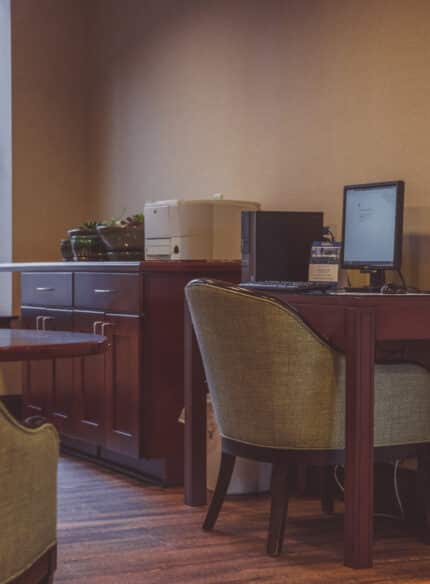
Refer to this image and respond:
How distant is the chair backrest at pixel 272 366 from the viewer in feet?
9.62

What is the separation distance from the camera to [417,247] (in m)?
3.60

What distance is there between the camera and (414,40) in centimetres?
360

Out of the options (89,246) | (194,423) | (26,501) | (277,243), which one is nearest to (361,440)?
(194,423)

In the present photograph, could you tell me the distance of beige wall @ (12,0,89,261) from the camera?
5.96m

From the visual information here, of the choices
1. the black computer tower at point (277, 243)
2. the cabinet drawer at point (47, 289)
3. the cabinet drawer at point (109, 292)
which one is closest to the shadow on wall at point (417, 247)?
the black computer tower at point (277, 243)

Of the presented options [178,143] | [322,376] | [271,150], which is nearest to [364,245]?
[322,376]

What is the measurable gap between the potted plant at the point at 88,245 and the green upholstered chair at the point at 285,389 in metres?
1.90

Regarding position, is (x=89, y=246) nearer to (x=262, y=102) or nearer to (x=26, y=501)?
(x=262, y=102)

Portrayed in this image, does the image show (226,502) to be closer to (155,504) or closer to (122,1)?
(155,504)

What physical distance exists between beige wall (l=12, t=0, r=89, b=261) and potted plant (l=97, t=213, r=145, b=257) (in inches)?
52.7

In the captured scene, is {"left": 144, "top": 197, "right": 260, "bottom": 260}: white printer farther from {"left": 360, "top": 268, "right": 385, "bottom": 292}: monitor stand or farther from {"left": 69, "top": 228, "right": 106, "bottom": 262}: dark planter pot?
{"left": 360, "top": 268, "right": 385, "bottom": 292}: monitor stand

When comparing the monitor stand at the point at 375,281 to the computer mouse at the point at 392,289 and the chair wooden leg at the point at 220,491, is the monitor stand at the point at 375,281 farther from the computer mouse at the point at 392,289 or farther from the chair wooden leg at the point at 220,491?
the chair wooden leg at the point at 220,491

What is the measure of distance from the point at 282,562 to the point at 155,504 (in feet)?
2.83

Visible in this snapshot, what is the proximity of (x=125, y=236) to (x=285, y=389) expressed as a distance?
6.45ft
